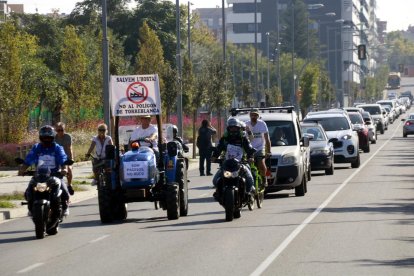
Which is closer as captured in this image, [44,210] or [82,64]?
[44,210]

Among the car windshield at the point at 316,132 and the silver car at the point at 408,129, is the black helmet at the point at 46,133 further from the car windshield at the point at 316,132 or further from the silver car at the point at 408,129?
the silver car at the point at 408,129

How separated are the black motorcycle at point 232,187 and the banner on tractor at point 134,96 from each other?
1943 millimetres

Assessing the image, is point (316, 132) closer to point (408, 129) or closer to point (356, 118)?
point (356, 118)

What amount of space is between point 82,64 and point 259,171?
39138 millimetres

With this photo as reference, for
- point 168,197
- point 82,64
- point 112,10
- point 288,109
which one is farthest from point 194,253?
point 112,10

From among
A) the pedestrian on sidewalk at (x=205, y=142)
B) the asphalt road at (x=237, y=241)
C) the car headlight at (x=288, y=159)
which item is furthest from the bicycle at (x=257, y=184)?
the pedestrian on sidewalk at (x=205, y=142)

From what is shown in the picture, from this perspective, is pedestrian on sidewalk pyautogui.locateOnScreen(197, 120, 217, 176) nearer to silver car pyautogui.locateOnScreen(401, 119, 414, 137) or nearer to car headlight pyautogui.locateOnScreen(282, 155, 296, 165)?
car headlight pyautogui.locateOnScreen(282, 155, 296, 165)

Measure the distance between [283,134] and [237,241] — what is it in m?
11.9

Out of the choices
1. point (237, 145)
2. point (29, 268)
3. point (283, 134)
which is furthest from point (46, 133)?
point (283, 134)

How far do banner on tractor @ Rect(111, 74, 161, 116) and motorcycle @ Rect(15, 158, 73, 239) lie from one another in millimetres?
3490

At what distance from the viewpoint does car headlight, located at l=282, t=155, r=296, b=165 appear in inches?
1131

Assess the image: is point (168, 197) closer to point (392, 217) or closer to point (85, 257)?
point (392, 217)

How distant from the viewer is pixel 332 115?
45000 mm

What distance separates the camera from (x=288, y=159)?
28766mm
